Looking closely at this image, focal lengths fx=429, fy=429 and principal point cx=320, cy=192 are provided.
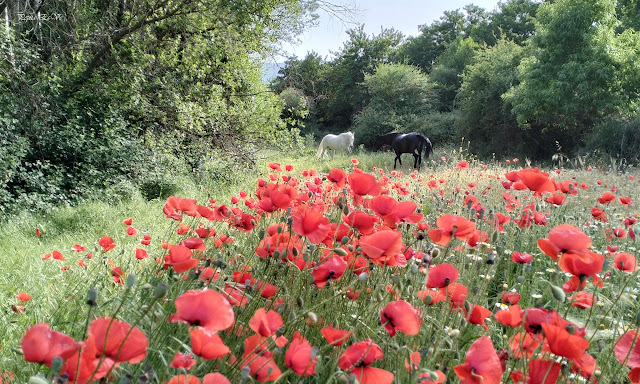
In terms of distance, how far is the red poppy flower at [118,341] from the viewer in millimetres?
700

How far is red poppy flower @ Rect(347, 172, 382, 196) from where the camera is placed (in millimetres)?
1583

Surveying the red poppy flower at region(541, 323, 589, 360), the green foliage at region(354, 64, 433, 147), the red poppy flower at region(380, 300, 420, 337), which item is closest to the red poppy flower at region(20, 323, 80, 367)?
the red poppy flower at region(380, 300, 420, 337)

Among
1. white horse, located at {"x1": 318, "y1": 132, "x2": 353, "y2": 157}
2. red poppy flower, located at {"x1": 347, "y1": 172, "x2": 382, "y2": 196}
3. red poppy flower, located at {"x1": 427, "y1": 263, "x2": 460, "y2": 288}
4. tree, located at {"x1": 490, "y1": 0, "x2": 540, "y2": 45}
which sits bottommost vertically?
white horse, located at {"x1": 318, "y1": 132, "x2": 353, "y2": 157}

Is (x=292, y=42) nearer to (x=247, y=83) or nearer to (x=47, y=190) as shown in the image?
(x=247, y=83)

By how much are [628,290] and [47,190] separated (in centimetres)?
706

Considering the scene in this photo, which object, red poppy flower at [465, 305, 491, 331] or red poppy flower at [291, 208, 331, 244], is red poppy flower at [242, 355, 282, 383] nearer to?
red poppy flower at [291, 208, 331, 244]

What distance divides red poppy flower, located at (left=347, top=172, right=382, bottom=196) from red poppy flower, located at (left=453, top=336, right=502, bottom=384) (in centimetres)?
76

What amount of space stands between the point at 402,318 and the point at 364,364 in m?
0.14

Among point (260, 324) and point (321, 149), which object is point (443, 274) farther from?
point (321, 149)

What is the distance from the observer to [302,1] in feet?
28.9

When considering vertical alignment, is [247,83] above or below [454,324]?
above

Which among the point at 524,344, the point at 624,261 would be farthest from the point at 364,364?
the point at 624,261

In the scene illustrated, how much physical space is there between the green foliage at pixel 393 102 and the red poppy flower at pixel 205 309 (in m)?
23.8

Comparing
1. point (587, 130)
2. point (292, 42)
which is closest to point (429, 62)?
point (587, 130)
